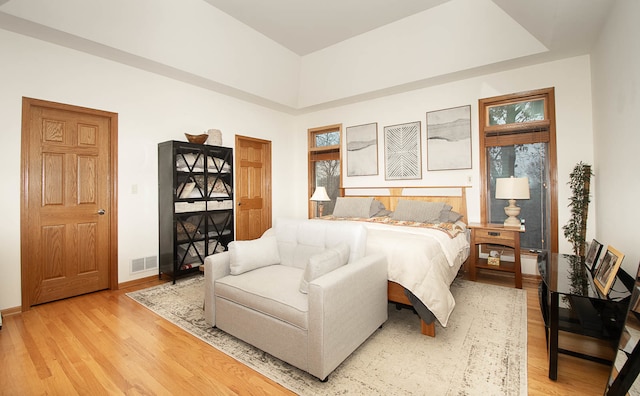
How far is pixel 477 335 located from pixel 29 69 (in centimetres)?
477

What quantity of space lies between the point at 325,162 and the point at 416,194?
6.39 feet

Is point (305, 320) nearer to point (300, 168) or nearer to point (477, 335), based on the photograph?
point (477, 335)

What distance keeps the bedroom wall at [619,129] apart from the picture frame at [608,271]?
0.24m

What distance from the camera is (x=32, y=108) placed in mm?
2928

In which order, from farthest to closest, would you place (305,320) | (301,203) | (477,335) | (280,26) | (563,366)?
(301,203) < (280,26) < (477,335) < (563,366) < (305,320)

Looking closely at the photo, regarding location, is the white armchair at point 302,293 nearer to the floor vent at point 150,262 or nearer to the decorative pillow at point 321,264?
the decorative pillow at point 321,264

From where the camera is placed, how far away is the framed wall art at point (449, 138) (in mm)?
4086

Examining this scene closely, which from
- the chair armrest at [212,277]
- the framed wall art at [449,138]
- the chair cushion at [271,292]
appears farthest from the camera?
the framed wall art at [449,138]

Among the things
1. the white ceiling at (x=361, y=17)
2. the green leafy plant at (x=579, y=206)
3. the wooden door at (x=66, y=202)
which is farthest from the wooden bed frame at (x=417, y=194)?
the wooden door at (x=66, y=202)

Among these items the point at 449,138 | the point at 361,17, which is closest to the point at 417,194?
the point at 449,138

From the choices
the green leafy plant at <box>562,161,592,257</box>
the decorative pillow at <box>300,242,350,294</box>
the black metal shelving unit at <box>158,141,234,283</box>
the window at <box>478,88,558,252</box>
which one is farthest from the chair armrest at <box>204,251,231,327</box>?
the green leafy plant at <box>562,161,592,257</box>

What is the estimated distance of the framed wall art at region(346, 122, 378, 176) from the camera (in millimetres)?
4945

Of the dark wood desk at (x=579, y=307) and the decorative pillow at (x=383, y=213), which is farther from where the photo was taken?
the decorative pillow at (x=383, y=213)

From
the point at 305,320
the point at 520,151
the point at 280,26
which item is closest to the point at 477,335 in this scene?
→ the point at 305,320
